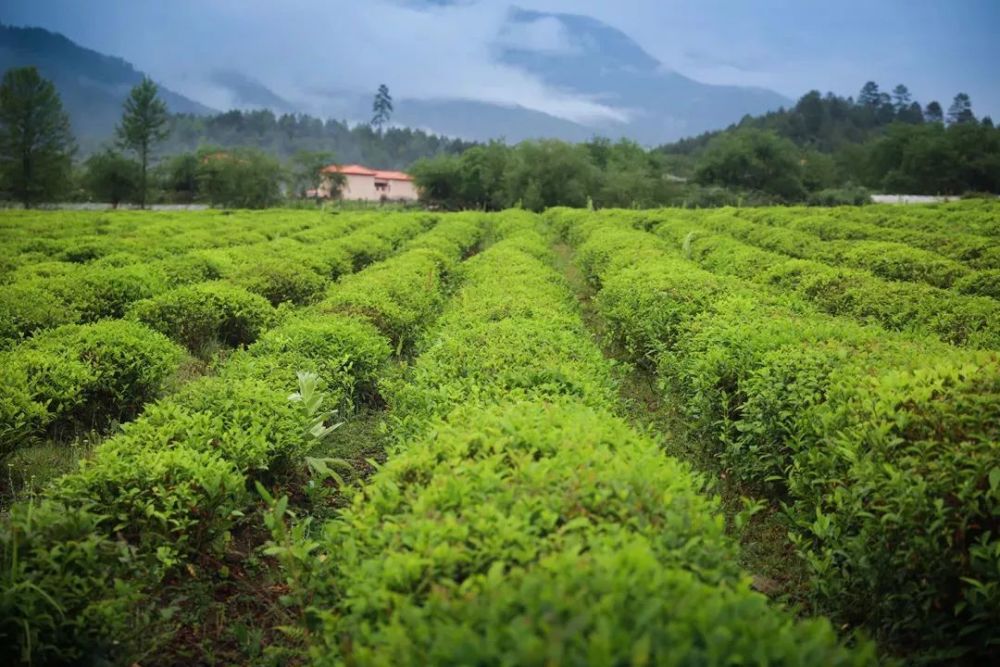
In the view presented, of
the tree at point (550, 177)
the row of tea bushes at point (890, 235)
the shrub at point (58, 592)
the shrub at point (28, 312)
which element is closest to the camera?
the shrub at point (58, 592)

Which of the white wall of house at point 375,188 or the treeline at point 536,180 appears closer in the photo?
the treeline at point 536,180

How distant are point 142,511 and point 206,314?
16.7 feet

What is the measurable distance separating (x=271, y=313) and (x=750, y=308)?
6.27 m

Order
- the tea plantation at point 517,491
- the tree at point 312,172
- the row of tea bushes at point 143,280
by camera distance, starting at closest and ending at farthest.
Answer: the tea plantation at point 517,491, the row of tea bushes at point 143,280, the tree at point 312,172

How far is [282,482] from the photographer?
4625 mm

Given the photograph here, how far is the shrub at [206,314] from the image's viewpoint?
7.79 m

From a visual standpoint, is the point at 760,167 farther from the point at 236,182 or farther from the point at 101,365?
the point at 101,365

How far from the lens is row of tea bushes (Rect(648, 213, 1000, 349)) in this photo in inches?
252

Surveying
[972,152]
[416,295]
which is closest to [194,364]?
[416,295]

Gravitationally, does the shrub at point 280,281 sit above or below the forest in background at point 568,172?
below

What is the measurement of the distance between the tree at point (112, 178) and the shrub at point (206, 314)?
5632 cm

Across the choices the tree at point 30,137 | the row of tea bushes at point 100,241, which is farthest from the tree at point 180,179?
the row of tea bushes at point 100,241

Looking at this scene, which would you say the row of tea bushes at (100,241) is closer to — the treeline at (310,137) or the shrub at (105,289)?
the shrub at (105,289)

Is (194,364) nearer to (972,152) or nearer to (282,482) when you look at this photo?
(282,482)
